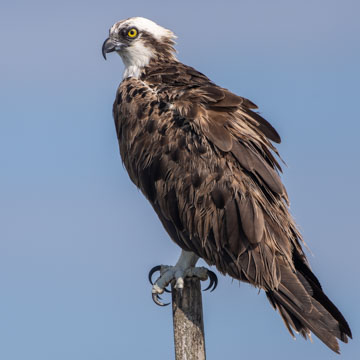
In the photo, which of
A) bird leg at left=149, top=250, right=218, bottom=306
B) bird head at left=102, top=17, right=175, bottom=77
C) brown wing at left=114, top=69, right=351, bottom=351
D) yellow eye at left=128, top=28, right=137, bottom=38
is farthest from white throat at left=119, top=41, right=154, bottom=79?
bird leg at left=149, top=250, right=218, bottom=306

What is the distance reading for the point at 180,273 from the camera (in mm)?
8648

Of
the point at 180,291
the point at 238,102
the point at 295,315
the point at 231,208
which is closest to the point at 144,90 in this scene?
the point at 238,102

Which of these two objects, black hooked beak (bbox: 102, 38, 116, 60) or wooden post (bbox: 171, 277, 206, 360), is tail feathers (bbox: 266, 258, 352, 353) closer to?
wooden post (bbox: 171, 277, 206, 360)

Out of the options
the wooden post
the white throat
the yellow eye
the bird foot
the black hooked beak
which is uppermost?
the yellow eye

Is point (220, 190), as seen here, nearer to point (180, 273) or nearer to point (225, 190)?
point (225, 190)

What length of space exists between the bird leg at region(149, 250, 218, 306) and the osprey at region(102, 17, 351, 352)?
13mm

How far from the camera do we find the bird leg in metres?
8.72

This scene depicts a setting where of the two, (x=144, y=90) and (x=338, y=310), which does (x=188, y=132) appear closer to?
(x=144, y=90)

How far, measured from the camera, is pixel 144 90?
950cm

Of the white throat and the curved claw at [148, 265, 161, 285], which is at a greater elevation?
the white throat

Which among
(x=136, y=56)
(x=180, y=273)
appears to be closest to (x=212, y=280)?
(x=180, y=273)

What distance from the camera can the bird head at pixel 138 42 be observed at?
1035 centimetres

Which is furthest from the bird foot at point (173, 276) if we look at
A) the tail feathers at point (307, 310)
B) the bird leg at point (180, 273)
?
the tail feathers at point (307, 310)

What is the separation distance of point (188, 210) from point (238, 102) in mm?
1245
